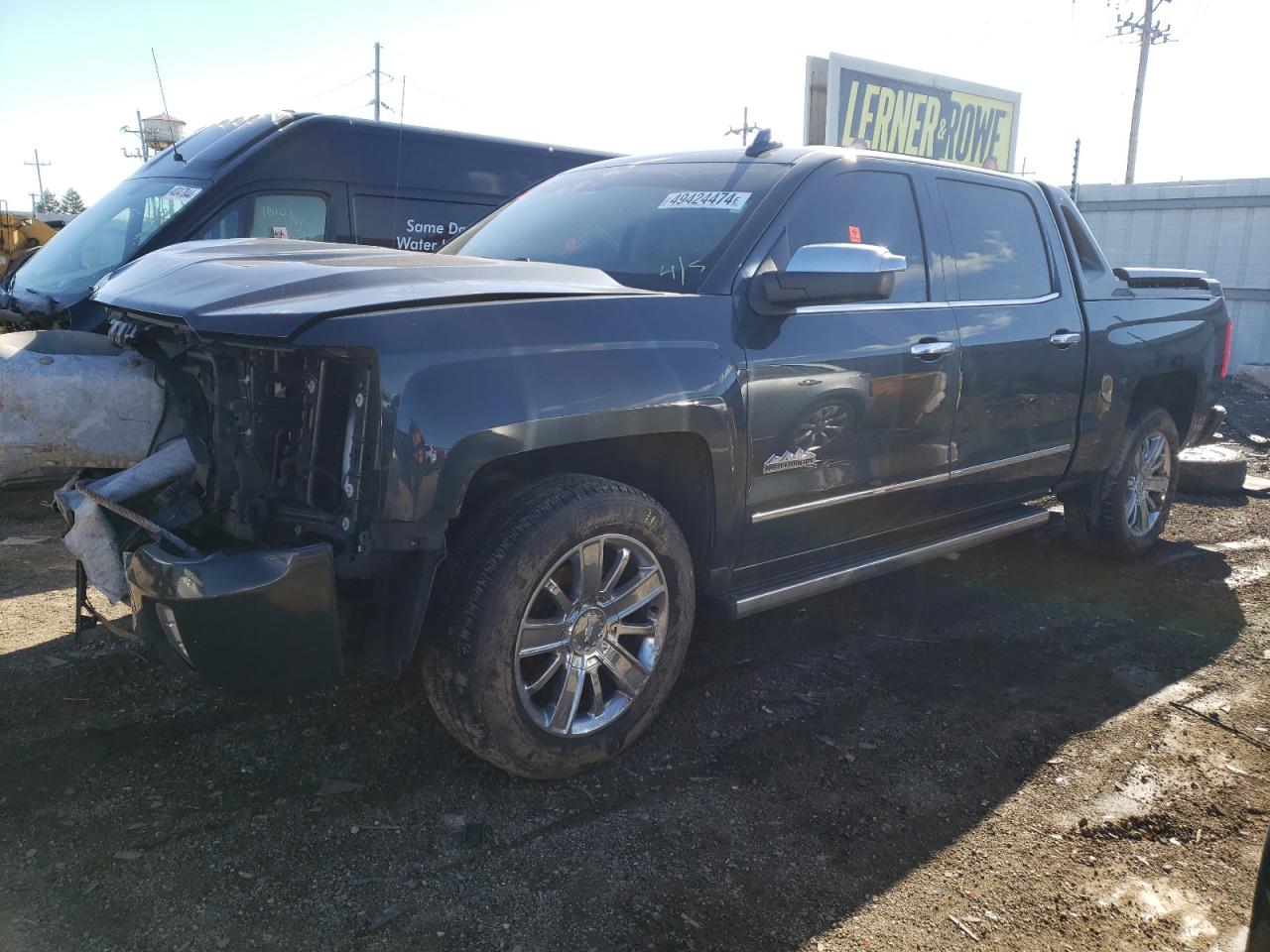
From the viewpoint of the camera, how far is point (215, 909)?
241 cm

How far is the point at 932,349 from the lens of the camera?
384 centimetres

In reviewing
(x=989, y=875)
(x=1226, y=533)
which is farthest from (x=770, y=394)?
(x=1226, y=533)

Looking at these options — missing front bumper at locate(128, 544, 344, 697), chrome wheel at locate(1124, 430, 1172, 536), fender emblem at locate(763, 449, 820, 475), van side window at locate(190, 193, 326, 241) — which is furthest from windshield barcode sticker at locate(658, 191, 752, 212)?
van side window at locate(190, 193, 326, 241)

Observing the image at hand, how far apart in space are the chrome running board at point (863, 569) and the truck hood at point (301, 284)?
44.5 inches

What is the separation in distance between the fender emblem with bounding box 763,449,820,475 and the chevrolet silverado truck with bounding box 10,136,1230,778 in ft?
0.04

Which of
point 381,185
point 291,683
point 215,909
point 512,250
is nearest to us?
point 215,909

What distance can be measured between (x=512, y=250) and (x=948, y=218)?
1831 millimetres

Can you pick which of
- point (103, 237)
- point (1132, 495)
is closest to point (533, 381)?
point (1132, 495)

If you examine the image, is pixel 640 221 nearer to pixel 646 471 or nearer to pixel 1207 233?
pixel 646 471

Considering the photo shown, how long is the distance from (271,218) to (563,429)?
16.3 ft

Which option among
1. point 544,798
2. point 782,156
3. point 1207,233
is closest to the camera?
point 544,798

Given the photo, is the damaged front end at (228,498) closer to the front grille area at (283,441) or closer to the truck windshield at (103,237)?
the front grille area at (283,441)

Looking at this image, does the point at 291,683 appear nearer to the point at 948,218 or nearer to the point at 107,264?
the point at 948,218

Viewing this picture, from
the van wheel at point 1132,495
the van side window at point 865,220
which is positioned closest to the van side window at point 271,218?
the van side window at point 865,220
